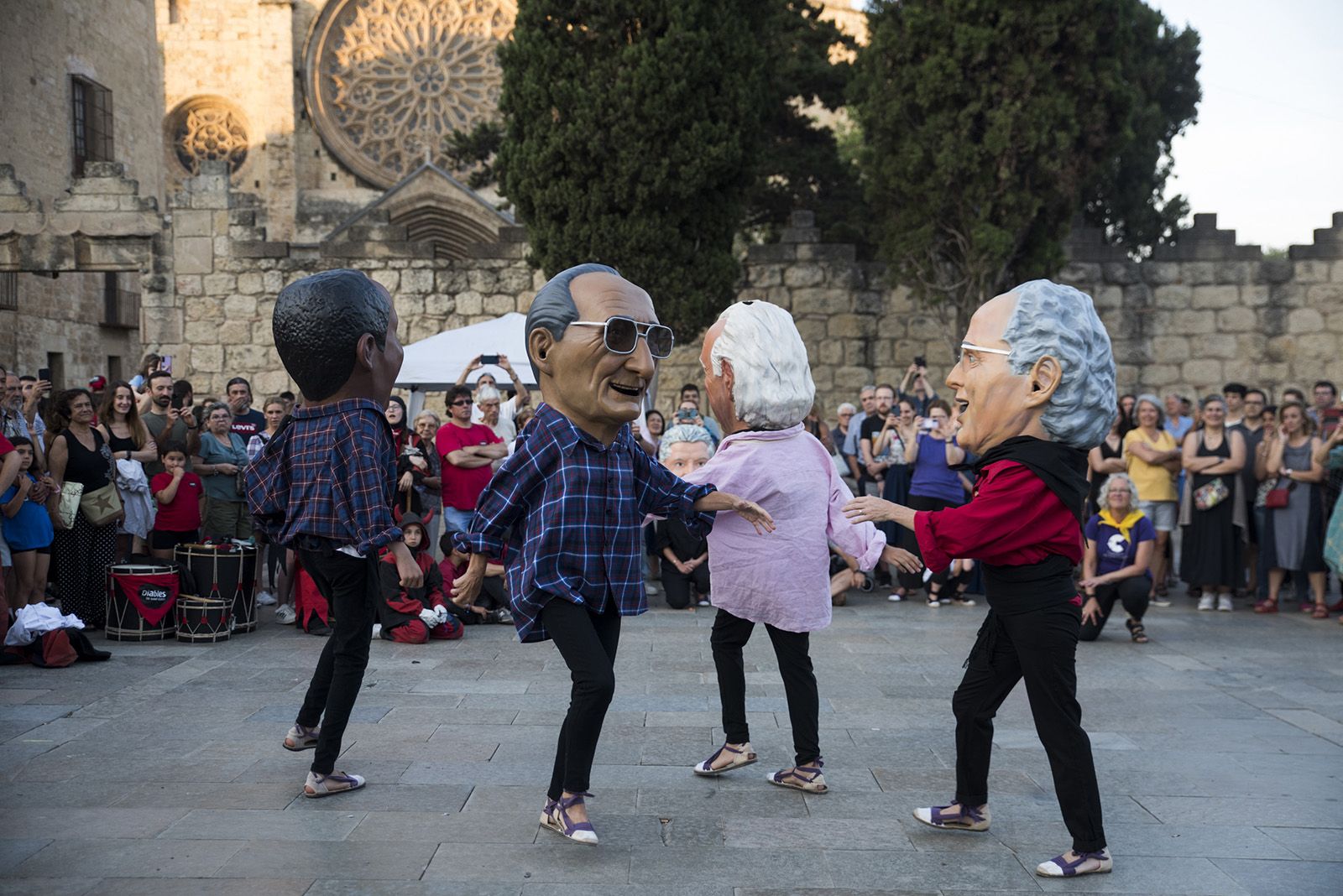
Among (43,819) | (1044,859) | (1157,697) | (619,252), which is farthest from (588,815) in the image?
(619,252)

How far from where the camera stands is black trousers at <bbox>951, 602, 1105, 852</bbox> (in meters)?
3.88

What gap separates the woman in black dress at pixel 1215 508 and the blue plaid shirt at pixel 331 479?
25.2 ft

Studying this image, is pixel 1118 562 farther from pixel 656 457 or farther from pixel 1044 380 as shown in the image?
pixel 1044 380

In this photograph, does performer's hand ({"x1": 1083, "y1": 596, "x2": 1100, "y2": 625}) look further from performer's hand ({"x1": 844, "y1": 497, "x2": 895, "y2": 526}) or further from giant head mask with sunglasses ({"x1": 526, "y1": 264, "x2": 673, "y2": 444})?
giant head mask with sunglasses ({"x1": 526, "y1": 264, "x2": 673, "y2": 444})

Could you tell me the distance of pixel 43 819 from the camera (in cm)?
428

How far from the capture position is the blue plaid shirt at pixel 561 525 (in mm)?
4160

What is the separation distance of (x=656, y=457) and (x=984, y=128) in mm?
8739

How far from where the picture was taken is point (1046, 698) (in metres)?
3.96

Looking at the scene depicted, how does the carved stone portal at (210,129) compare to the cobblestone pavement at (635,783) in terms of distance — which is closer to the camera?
the cobblestone pavement at (635,783)

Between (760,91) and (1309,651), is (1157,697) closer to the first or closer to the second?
(1309,651)

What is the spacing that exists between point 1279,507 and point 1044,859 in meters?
7.10

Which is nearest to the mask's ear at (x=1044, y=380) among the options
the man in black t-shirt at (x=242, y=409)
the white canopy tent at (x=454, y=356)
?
the man in black t-shirt at (x=242, y=409)

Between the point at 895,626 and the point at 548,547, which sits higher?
the point at 548,547

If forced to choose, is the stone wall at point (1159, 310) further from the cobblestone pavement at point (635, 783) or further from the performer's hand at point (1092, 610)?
the cobblestone pavement at point (635, 783)
